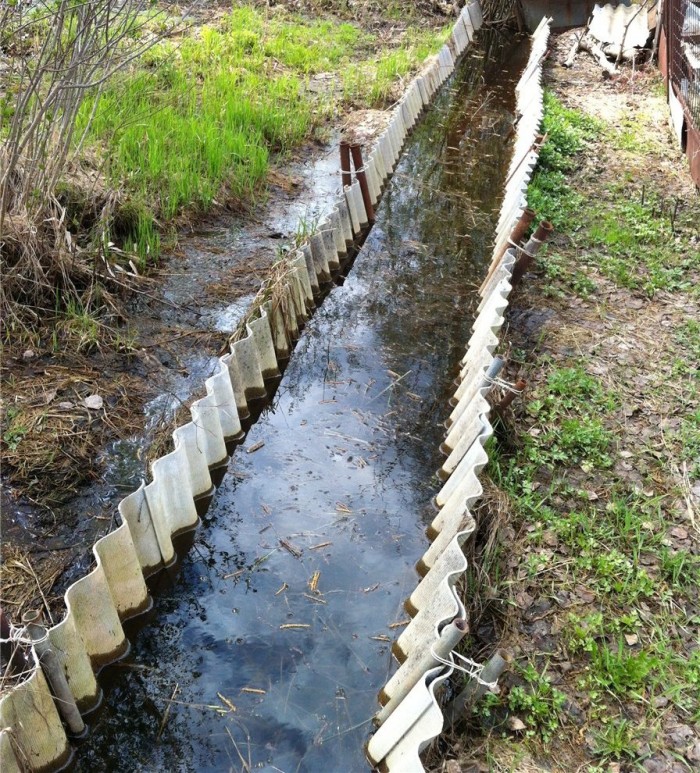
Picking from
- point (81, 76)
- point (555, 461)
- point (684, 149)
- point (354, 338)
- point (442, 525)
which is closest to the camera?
point (442, 525)

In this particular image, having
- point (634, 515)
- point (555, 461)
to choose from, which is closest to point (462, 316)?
point (555, 461)

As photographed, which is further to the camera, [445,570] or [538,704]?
[445,570]

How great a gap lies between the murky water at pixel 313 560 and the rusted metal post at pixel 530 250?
2.16 feet

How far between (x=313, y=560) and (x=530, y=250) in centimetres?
343

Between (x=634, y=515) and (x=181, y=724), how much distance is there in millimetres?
2973

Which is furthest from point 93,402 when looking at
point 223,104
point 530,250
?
point 223,104

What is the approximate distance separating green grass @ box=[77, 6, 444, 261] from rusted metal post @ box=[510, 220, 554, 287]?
3.20 m

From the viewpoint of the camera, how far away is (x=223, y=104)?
9.26 meters

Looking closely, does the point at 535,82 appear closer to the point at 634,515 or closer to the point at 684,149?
the point at 684,149

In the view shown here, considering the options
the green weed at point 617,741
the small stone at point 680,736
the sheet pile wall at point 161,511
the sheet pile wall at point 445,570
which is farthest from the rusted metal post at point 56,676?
the small stone at point 680,736

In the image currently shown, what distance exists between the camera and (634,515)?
15.5ft

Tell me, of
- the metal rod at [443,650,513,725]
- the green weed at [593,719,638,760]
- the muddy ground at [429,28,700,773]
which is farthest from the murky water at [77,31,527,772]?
the green weed at [593,719,638,760]

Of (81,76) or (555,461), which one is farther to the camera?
(81,76)

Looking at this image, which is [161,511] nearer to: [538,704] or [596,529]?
[538,704]
